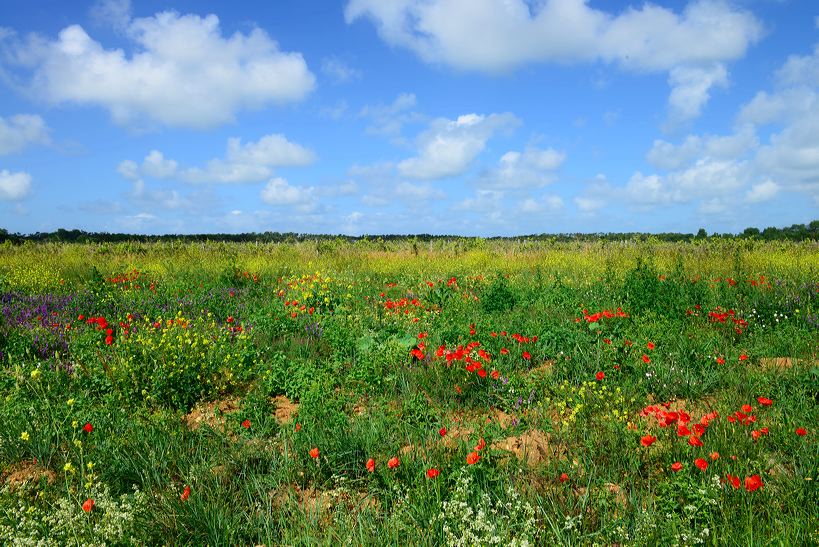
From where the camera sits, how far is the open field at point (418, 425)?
3.21 m

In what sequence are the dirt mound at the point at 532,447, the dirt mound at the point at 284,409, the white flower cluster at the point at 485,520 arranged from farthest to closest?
the dirt mound at the point at 284,409 < the dirt mound at the point at 532,447 < the white flower cluster at the point at 485,520

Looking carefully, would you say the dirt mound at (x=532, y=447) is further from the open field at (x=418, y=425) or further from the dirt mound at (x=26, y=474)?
the dirt mound at (x=26, y=474)

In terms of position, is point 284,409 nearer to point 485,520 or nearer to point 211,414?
point 211,414

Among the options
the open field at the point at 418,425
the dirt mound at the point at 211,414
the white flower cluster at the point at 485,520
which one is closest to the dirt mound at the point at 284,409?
the open field at the point at 418,425

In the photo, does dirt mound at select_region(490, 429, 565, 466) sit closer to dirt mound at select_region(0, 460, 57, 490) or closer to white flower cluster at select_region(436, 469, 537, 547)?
white flower cluster at select_region(436, 469, 537, 547)

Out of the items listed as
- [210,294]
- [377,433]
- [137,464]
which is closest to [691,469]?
[377,433]

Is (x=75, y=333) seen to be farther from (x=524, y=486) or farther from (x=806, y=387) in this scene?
(x=806, y=387)

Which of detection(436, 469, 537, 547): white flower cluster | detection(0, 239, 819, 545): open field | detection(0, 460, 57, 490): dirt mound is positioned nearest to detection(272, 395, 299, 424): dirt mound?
detection(0, 239, 819, 545): open field

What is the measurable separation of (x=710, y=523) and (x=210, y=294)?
30.2ft

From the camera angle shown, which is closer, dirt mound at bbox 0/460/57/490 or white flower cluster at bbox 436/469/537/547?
white flower cluster at bbox 436/469/537/547

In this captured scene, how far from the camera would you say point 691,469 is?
3.69 metres

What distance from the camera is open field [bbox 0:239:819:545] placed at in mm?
3207

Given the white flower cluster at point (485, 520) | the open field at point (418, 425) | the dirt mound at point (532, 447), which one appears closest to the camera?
the white flower cluster at point (485, 520)

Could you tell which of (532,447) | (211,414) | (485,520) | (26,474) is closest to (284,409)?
(211,414)
